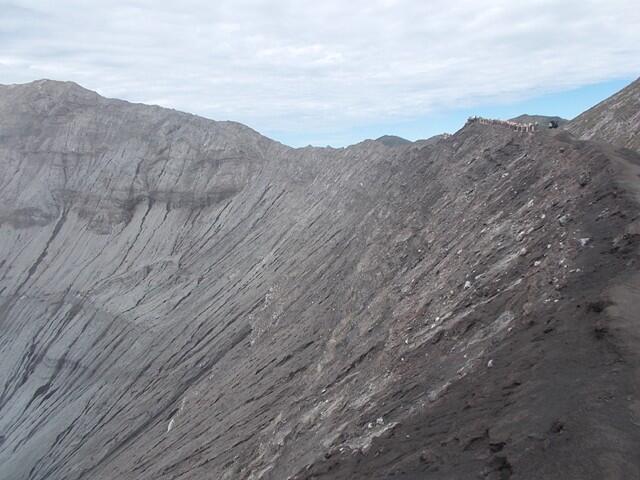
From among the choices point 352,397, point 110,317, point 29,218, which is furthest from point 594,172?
point 29,218

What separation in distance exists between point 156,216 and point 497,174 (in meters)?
35.6

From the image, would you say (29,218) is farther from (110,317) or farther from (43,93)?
(110,317)

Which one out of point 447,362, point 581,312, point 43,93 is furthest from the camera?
point 43,93

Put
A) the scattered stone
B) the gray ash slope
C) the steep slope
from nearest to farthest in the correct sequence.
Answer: the gray ash slope
the scattered stone
the steep slope

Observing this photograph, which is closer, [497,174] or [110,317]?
[497,174]

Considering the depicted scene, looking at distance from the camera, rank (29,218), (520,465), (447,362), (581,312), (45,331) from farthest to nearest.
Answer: (29,218) < (45,331) < (447,362) < (581,312) < (520,465)

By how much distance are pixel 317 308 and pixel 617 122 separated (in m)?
17.6

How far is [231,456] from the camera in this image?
58.1ft

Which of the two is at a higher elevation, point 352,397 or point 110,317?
point 352,397

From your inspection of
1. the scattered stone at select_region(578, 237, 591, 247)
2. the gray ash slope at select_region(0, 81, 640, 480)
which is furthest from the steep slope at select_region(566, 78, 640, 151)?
the scattered stone at select_region(578, 237, 591, 247)

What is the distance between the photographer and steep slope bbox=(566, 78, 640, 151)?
26.1 metres

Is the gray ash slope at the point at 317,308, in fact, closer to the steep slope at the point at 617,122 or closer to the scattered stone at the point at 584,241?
the scattered stone at the point at 584,241

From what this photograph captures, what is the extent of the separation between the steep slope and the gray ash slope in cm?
621

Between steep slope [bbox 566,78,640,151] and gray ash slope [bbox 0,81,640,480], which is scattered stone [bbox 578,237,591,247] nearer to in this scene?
gray ash slope [bbox 0,81,640,480]
